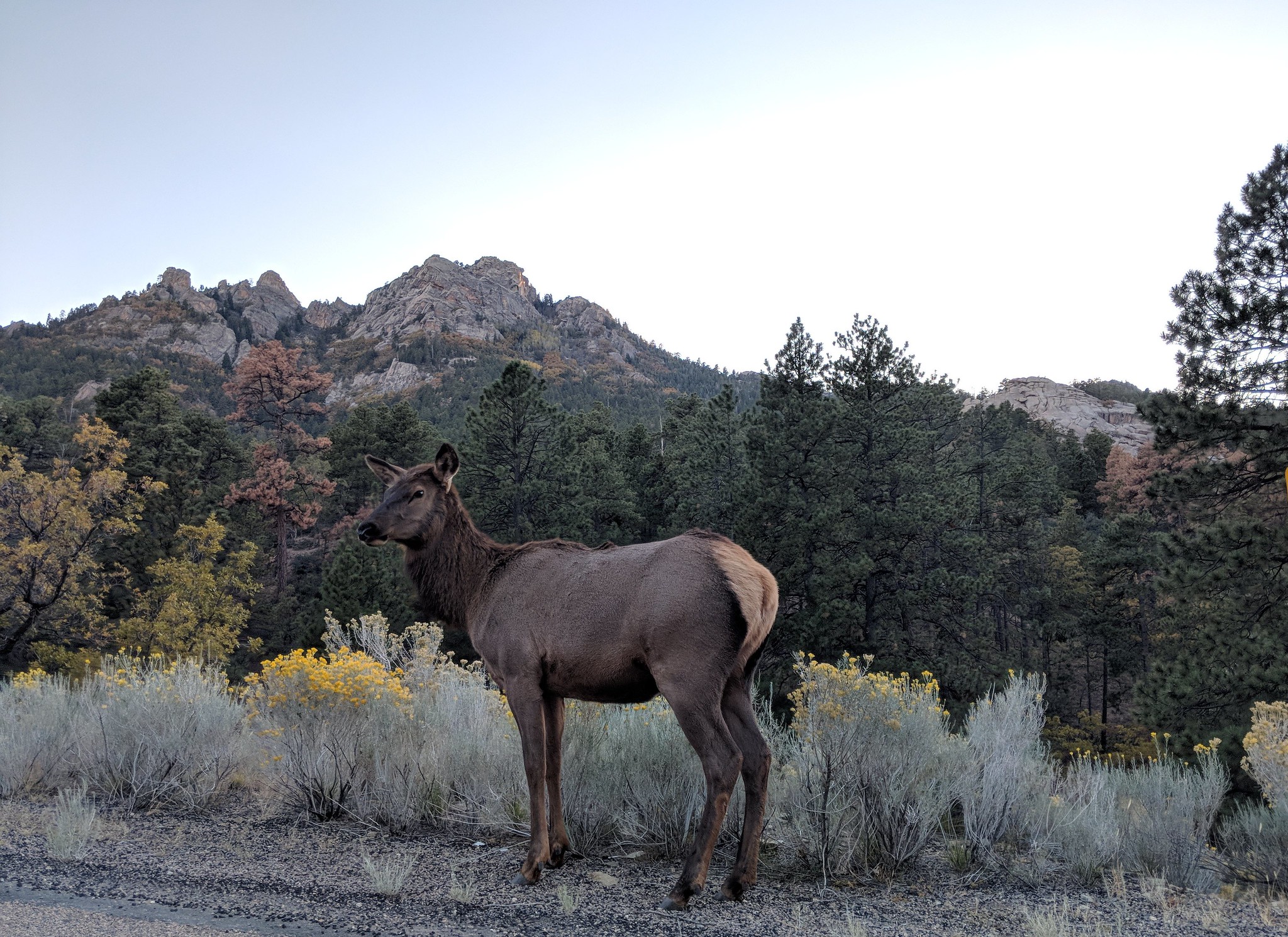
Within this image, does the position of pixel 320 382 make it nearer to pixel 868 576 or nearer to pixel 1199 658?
pixel 868 576

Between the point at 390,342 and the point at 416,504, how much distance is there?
125 metres

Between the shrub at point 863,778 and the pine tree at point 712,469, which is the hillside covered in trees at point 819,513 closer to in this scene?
the pine tree at point 712,469

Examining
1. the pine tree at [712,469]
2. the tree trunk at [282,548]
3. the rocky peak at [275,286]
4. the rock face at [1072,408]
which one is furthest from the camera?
the rocky peak at [275,286]

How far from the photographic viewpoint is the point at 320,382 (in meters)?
42.7

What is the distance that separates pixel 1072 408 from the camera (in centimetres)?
8525

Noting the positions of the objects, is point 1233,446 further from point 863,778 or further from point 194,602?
point 194,602

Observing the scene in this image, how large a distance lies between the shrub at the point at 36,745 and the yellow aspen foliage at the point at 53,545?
1711 centimetres

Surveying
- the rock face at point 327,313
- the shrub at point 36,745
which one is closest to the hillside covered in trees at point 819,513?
the shrub at point 36,745

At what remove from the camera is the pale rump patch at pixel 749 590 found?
14.9 feet

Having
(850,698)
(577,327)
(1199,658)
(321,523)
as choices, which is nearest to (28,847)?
(850,698)

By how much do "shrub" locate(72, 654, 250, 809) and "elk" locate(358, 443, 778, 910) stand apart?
3.28 meters

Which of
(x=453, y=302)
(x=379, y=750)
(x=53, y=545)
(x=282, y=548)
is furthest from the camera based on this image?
(x=453, y=302)

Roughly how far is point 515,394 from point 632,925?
93.2 ft

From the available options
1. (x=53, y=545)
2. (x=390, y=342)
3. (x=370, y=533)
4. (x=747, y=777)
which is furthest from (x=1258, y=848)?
(x=390, y=342)
